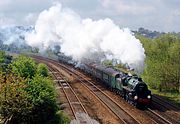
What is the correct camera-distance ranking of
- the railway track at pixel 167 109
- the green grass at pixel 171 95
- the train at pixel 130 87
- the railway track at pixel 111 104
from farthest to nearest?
the green grass at pixel 171 95 < the train at pixel 130 87 < the railway track at pixel 167 109 < the railway track at pixel 111 104

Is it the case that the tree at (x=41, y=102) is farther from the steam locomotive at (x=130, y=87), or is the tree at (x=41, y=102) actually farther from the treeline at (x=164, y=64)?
the treeline at (x=164, y=64)

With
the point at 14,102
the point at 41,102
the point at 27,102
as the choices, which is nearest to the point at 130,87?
the point at 41,102

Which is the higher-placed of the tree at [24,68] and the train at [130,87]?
the tree at [24,68]

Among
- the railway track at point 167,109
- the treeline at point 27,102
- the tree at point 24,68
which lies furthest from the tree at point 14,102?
the railway track at point 167,109

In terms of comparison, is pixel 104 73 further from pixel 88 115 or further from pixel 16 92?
pixel 16 92

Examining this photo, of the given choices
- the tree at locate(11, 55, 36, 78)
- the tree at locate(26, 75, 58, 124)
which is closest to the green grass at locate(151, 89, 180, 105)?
the tree at locate(11, 55, 36, 78)

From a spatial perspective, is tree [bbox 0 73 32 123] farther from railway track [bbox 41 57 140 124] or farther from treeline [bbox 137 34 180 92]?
treeline [bbox 137 34 180 92]

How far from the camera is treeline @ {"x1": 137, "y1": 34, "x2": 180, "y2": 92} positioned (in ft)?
163

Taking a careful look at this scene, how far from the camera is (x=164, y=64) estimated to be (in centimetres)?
4988

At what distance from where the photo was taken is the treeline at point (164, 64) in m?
49.6

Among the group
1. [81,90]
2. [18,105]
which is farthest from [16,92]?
[81,90]

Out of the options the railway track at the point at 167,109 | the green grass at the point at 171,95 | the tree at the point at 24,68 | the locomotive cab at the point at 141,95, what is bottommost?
the railway track at the point at 167,109

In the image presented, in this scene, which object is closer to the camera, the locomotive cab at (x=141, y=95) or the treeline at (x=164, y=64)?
the locomotive cab at (x=141, y=95)

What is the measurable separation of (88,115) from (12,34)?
397ft
